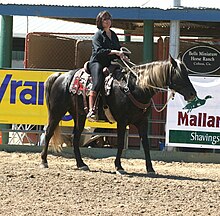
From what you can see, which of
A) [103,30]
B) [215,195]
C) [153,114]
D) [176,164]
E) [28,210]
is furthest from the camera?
[153,114]

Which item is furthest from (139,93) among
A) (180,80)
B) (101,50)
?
(101,50)

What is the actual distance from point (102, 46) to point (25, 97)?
11.4ft

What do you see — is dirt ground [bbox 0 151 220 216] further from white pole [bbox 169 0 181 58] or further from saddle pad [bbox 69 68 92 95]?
white pole [bbox 169 0 181 58]

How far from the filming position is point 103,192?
9.67 metres

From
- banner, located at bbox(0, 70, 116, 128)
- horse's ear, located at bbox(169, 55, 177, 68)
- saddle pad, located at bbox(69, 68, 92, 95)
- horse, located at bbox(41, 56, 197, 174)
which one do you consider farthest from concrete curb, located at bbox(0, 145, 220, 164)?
horse's ear, located at bbox(169, 55, 177, 68)

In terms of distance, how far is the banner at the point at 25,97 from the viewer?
14.5 m

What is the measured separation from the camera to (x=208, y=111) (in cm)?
1405

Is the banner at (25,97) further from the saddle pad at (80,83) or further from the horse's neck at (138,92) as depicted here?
the horse's neck at (138,92)

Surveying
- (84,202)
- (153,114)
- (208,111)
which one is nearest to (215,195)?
(84,202)

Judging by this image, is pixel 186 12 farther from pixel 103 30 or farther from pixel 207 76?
pixel 103 30

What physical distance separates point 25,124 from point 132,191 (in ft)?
17.5

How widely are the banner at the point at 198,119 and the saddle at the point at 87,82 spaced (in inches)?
94.2

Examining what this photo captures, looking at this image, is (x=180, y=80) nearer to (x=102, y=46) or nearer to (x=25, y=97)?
(x=102, y=46)

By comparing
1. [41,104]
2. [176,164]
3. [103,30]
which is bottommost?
[176,164]
